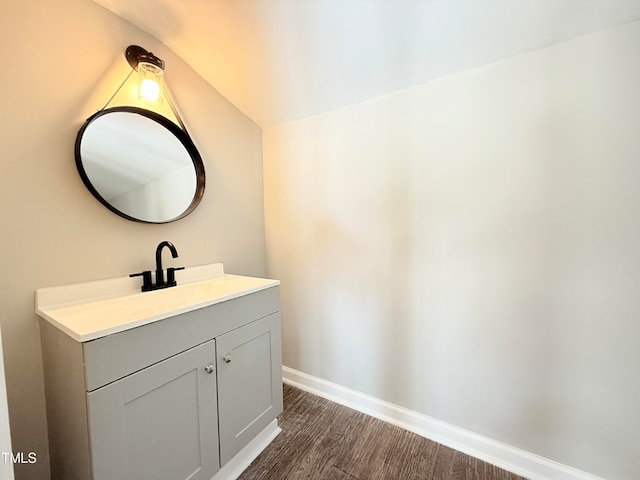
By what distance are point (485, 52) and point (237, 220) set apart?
1.68 metres

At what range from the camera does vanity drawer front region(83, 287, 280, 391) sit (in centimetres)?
82

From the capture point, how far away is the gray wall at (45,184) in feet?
3.27

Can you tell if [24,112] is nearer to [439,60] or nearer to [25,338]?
[25,338]

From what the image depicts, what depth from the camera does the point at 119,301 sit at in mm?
1182

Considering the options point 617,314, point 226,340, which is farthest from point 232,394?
point 617,314

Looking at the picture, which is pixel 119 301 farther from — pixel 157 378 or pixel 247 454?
pixel 247 454

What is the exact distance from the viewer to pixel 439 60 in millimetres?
1298

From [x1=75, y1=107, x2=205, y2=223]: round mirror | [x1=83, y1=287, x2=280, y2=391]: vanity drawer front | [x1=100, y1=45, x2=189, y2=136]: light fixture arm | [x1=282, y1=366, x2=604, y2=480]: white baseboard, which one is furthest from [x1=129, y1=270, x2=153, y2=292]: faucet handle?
[x1=282, y1=366, x2=604, y2=480]: white baseboard

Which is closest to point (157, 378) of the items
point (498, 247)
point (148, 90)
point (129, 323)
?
point (129, 323)

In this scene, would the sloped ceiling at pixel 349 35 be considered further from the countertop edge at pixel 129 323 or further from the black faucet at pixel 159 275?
the countertop edge at pixel 129 323

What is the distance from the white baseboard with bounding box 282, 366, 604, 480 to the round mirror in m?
1.52

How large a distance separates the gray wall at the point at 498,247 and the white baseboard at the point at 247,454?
0.53 meters

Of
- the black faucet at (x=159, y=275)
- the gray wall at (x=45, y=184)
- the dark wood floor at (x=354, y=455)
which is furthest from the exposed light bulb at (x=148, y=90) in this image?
the dark wood floor at (x=354, y=455)

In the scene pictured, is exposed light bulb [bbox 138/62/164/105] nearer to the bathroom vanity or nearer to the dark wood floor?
the bathroom vanity
